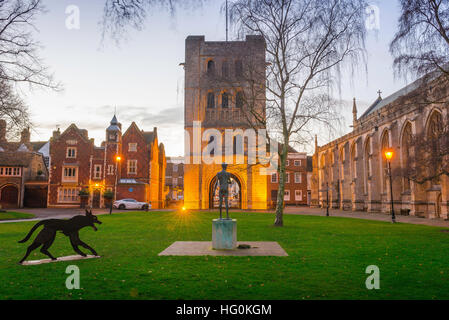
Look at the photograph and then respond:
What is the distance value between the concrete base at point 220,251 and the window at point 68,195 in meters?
40.5

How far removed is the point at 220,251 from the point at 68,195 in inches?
1693

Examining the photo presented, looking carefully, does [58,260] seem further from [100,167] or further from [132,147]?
[132,147]

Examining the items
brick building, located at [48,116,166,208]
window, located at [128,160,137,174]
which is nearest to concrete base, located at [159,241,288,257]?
brick building, located at [48,116,166,208]

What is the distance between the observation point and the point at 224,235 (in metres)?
10.9

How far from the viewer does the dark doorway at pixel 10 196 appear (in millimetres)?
47075

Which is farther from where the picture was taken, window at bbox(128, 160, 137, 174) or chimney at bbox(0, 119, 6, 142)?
window at bbox(128, 160, 137, 174)

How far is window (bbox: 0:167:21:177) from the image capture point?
1861 inches

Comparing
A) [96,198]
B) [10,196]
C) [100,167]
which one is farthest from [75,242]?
[10,196]

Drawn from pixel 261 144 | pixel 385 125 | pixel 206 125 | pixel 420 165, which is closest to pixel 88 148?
pixel 206 125

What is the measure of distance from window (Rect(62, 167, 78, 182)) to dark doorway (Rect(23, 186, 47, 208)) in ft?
11.0
